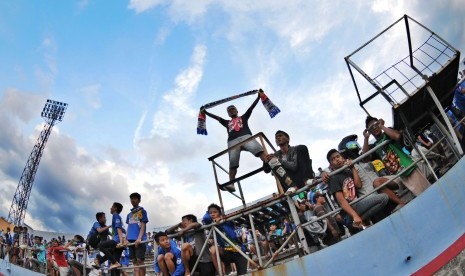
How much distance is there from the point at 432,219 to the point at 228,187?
3.25m

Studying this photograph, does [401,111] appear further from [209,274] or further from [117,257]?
[117,257]

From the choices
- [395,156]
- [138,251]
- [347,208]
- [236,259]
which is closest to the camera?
[347,208]

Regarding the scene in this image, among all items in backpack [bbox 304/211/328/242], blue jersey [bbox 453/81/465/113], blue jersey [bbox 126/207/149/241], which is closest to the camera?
backpack [bbox 304/211/328/242]

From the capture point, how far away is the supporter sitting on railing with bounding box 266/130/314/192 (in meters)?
5.66

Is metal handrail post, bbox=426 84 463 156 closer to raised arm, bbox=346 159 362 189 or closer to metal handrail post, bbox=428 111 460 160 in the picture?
metal handrail post, bbox=428 111 460 160

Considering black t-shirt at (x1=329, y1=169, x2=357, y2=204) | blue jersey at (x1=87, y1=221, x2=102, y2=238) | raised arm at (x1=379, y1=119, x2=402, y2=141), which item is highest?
blue jersey at (x1=87, y1=221, x2=102, y2=238)

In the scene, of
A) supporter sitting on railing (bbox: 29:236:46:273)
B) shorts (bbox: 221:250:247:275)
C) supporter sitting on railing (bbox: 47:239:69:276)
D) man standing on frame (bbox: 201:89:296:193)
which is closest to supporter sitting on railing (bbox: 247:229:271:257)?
shorts (bbox: 221:250:247:275)

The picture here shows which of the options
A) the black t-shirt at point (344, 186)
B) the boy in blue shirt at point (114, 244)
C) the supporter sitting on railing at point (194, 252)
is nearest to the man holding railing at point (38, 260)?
the boy in blue shirt at point (114, 244)

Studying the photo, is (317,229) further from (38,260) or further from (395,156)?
(38,260)

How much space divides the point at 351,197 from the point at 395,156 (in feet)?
2.80

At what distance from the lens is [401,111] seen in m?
4.57

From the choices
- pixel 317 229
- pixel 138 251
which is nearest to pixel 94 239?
pixel 138 251

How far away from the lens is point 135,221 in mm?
7375

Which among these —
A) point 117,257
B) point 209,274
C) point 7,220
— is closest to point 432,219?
point 209,274
